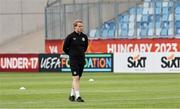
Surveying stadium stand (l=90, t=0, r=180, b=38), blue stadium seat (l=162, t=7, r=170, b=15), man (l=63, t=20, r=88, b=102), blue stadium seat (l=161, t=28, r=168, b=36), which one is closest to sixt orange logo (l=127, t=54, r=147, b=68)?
stadium stand (l=90, t=0, r=180, b=38)

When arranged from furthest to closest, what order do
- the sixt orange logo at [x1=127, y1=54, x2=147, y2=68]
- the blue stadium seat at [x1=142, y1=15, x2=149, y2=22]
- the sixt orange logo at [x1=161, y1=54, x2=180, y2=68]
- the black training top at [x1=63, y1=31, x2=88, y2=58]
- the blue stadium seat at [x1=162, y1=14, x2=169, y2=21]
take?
1. the blue stadium seat at [x1=142, y1=15, x2=149, y2=22]
2. the blue stadium seat at [x1=162, y1=14, x2=169, y2=21]
3. the sixt orange logo at [x1=127, y1=54, x2=147, y2=68]
4. the sixt orange logo at [x1=161, y1=54, x2=180, y2=68]
5. the black training top at [x1=63, y1=31, x2=88, y2=58]

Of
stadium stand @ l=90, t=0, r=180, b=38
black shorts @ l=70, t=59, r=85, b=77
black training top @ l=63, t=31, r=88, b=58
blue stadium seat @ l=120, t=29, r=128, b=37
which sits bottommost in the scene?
black shorts @ l=70, t=59, r=85, b=77

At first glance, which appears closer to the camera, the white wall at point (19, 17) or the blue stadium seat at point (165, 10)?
the blue stadium seat at point (165, 10)

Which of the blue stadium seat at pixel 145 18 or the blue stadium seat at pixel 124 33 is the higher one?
the blue stadium seat at pixel 145 18

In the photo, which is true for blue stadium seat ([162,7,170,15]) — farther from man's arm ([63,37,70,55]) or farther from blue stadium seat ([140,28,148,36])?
man's arm ([63,37,70,55])

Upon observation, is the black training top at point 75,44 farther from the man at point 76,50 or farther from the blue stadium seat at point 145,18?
the blue stadium seat at point 145,18

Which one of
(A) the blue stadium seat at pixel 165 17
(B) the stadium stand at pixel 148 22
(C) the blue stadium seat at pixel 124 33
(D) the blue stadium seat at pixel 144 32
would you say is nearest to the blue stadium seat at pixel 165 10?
(B) the stadium stand at pixel 148 22

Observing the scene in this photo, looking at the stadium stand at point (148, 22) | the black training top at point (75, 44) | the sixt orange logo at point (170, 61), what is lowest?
the sixt orange logo at point (170, 61)

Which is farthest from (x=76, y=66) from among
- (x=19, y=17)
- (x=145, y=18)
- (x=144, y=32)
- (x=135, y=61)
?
(x=19, y=17)

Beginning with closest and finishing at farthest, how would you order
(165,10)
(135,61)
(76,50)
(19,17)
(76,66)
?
→ (76,66), (76,50), (135,61), (165,10), (19,17)

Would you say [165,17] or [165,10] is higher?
[165,10]

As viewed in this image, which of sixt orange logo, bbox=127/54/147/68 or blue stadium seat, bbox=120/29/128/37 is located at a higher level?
blue stadium seat, bbox=120/29/128/37

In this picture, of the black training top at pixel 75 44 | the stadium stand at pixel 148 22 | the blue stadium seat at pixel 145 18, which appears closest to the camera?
→ the black training top at pixel 75 44

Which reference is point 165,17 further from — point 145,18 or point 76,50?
point 76,50
